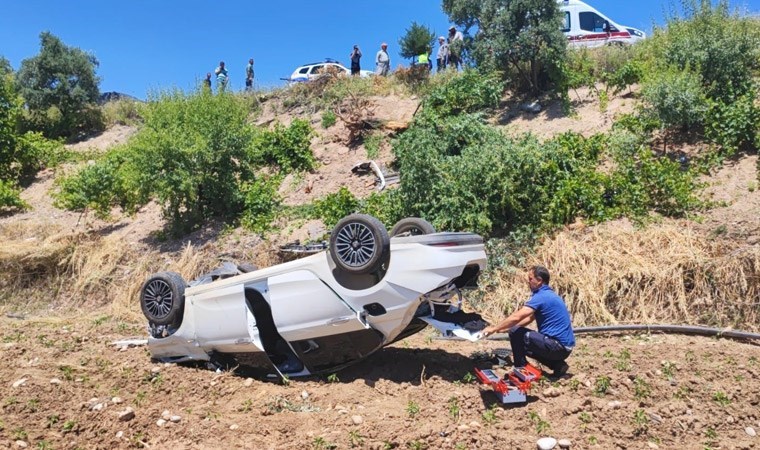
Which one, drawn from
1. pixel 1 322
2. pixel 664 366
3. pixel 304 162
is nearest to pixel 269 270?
pixel 664 366

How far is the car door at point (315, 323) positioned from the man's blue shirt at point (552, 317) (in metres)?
1.61

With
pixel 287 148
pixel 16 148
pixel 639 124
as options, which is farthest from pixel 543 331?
pixel 16 148

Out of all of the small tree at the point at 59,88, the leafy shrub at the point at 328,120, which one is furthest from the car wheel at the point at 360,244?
the small tree at the point at 59,88

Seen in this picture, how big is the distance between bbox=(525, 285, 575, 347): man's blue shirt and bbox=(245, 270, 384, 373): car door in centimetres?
161

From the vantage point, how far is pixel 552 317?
5.97 metres

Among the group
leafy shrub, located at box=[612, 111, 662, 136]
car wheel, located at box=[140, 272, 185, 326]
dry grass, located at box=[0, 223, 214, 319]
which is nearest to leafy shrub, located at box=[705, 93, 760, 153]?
leafy shrub, located at box=[612, 111, 662, 136]

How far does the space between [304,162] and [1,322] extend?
7847mm

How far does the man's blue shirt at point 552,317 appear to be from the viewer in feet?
19.5

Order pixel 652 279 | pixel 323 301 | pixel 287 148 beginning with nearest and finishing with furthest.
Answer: pixel 323 301 < pixel 652 279 < pixel 287 148

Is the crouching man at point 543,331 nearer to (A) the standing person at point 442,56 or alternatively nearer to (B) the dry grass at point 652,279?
(B) the dry grass at point 652,279

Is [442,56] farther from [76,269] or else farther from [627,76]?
[76,269]

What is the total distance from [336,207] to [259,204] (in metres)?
2.25

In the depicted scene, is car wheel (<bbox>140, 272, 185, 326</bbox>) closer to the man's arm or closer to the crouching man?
the man's arm

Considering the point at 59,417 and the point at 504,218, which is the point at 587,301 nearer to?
the point at 504,218
